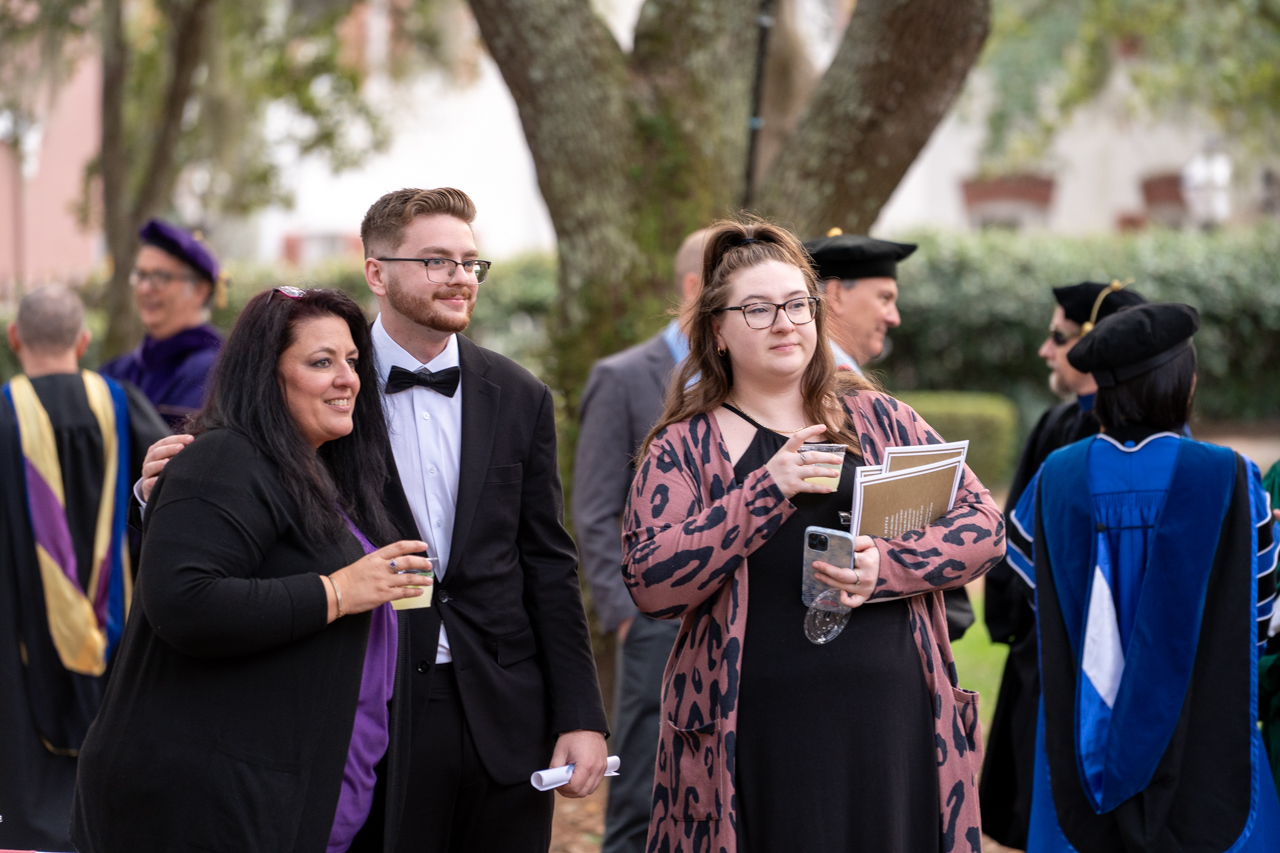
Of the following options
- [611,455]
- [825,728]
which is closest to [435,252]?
[825,728]

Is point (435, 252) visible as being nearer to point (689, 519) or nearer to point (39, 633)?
point (689, 519)

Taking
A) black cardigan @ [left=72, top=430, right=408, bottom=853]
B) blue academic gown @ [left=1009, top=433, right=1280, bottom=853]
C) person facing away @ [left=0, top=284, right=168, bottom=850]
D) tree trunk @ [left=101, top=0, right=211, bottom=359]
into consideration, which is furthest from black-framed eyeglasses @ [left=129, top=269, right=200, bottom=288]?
tree trunk @ [left=101, top=0, right=211, bottom=359]

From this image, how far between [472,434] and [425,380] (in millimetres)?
175

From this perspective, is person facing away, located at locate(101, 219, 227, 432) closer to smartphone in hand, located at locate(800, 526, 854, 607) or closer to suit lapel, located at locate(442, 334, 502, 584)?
suit lapel, located at locate(442, 334, 502, 584)

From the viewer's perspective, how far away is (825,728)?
110 inches

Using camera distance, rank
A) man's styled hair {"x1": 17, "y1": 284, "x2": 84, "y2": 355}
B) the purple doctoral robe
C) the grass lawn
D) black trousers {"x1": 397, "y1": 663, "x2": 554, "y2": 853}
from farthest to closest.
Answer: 1. the grass lawn
2. the purple doctoral robe
3. man's styled hair {"x1": 17, "y1": 284, "x2": 84, "y2": 355}
4. black trousers {"x1": 397, "y1": 663, "x2": 554, "y2": 853}

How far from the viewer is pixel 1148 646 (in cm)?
353

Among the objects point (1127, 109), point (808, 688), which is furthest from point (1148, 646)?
point (1127, 109)

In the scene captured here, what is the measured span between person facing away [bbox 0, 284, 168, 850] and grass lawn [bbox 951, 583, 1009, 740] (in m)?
4.73

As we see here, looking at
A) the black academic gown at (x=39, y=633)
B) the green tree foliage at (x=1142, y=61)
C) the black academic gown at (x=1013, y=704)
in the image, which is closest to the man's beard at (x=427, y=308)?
the black academic gown at (x=1013, y=704)

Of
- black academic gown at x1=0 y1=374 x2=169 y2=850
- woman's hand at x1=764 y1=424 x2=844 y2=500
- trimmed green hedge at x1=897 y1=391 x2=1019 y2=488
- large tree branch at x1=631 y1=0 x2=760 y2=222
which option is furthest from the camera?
trimmed green hedge at x1=897 y1=391 x2=1019 y2=488

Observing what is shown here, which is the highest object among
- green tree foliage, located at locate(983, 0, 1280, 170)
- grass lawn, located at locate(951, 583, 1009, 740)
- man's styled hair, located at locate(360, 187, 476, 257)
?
green tree foliage, located at locate(983, 0, 1280, 170)

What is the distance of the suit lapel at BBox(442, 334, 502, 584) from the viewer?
9.74 feet

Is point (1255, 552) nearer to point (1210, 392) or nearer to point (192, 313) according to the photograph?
point (192, 313)
